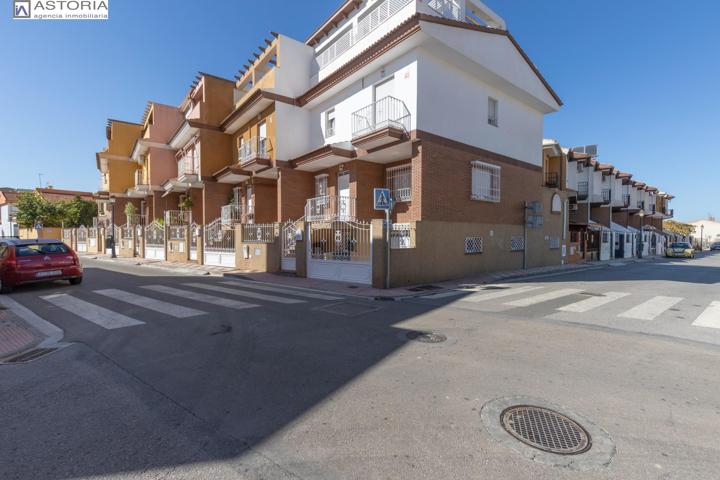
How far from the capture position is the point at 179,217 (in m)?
26.1

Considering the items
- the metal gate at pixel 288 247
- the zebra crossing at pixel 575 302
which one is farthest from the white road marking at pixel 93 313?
the metal gate at pixel 288 247

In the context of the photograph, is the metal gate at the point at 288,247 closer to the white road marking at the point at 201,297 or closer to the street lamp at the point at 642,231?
the white road marking at the point at 201,297

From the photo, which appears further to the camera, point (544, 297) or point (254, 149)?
point (254, 149)

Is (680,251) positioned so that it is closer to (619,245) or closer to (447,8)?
(619,245)

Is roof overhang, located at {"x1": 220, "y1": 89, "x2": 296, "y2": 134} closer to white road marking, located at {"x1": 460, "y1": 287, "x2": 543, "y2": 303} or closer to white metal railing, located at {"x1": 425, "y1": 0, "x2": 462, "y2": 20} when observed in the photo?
white metal railing, located at {"x1": 425, "y1": 0, "x2": 462, "y2": 20}

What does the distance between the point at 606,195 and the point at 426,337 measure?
32.2m

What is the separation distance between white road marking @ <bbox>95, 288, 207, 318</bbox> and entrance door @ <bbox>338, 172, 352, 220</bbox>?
843cm

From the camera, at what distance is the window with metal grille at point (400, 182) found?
14070 millimetres

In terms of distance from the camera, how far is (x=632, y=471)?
2.41m

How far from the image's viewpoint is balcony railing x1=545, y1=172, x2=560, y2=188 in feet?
69.1

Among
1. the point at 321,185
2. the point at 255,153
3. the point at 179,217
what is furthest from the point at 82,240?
the point at 321,185

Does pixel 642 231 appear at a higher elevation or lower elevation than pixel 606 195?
lower

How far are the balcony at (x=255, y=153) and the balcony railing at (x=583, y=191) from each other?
24300mm

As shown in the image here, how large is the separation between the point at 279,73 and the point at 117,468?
18463 millimetres
